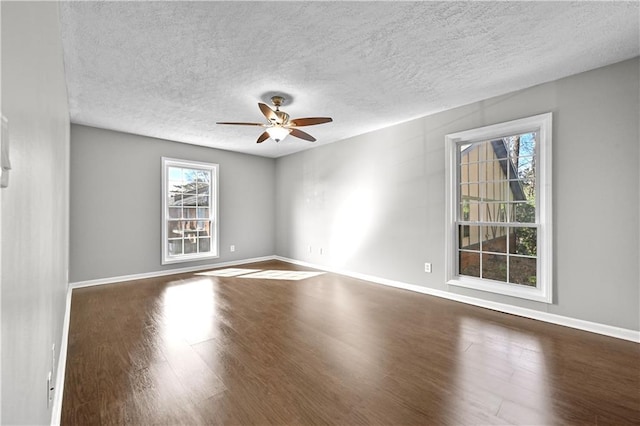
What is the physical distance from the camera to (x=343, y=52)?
96.7 inches

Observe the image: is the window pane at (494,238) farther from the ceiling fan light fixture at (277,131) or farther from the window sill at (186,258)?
the window sill at (186,258)

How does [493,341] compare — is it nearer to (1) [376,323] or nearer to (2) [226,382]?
(1) [376,323]

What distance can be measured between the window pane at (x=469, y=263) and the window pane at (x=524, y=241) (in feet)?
1.43

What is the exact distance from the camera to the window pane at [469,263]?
3.69 m

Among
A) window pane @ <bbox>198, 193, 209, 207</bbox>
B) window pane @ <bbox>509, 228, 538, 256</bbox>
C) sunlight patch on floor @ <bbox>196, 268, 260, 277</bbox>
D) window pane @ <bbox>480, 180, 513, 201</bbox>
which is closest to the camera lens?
window pane @ <bbox>509, 228, 538, 256</bbox>

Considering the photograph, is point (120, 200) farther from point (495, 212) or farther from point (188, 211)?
point (495, 212)

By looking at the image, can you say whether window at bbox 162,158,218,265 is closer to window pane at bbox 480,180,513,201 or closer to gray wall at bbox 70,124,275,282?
gray wall at bbox 70,124,275,282

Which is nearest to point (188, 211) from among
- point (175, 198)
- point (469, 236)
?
point (175, 198)

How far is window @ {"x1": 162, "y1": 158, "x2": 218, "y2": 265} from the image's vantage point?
17.3 ft

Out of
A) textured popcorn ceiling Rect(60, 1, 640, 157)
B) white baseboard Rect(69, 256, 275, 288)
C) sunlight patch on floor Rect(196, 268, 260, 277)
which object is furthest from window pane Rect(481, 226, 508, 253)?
white baseboard Rect(69, 256, 275, 288)

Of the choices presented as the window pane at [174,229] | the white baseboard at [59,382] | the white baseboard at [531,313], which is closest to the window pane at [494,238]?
the white baseboard at [531,313]

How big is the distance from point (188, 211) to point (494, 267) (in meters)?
5.32

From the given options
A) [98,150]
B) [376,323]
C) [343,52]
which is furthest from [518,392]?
[98,150]

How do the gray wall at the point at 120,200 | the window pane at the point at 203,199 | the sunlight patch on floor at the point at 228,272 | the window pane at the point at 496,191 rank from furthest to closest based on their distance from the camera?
the window pane at the point at 203,199, the sunlight patch on floor at the point at 228,272, the gray wall at the point at 120,200, the window pane at the point at 496,191
